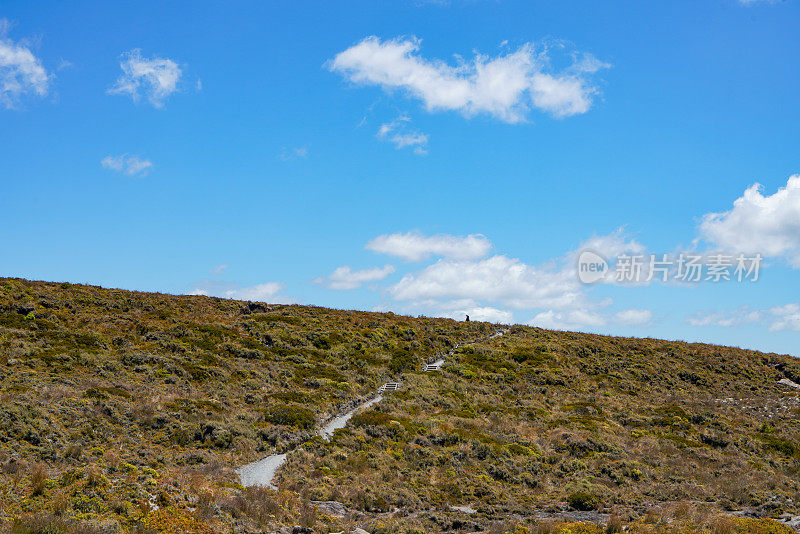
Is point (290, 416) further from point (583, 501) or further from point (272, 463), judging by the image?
point (583, 501)

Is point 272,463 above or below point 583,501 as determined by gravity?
above

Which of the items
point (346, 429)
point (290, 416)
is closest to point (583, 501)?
point (346, 429)

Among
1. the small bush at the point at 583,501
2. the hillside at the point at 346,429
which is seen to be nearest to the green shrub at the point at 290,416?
the hillside at the point at 346,429

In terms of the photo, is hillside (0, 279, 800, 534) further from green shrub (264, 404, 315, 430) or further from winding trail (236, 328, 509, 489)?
winding trail (236, 328, 509, 489)

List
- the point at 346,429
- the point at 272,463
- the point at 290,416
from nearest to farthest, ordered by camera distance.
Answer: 1. the point at 272,463
2. the point at 346,429
3. the point at 290,416

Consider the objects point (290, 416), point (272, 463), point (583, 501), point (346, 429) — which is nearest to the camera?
point (583, 501)

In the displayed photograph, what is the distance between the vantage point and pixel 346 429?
94.2 feet

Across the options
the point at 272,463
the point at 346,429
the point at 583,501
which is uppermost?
the point at 346,429

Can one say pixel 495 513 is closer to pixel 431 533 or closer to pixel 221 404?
pixel 431 533

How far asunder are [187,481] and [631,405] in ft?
118

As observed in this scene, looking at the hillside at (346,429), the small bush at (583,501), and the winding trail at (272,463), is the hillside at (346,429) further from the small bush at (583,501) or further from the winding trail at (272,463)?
the winding trail at (272,463)

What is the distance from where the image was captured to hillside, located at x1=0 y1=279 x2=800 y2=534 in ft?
55.6

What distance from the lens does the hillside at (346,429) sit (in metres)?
16.9

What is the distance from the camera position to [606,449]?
1136 inches
